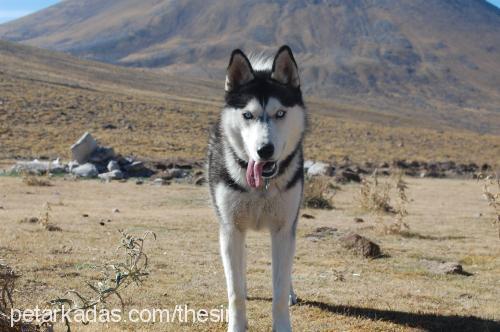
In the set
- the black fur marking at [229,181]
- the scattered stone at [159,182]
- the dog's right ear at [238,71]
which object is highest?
the dog's right ear at [238,71]

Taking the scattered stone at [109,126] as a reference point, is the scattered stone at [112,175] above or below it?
below

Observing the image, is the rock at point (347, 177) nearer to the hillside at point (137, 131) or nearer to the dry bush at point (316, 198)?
the hillside at point (137, 131)

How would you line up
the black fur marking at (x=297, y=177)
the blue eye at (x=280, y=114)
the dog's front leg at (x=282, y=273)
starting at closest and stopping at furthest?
the blue eye at (x=280, y=114) → the dog's front leg at (x=282, y=273) → the black fur marking at (x=297, y=177)

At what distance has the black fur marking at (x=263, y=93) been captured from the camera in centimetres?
551

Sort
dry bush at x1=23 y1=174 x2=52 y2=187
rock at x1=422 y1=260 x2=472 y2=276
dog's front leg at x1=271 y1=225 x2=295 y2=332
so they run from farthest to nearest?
dry bush at x1=23 y1=174 x2=52 y2=187
rock at x1=422 y1=260 x2=472 y2=276
dog's front leg at x1=271 y1=225 x2=295 y2=332

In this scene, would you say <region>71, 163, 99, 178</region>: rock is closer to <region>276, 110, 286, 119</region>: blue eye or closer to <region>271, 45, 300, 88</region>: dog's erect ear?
<region>271, 45, 300, 88</region>: dog's erect ear

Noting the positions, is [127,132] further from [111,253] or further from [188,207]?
[111,253]

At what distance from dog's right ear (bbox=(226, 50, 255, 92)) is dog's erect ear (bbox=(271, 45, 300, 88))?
228mm

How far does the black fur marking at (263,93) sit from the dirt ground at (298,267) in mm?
1920

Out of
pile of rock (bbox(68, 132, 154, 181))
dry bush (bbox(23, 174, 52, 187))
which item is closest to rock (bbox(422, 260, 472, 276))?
dry bush (bbox(23, 174, 52, 187))

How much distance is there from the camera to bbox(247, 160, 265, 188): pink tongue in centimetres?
546

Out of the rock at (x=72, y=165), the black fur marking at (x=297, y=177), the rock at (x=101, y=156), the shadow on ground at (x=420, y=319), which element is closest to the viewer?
the black fur marking at (x=297, y=177)

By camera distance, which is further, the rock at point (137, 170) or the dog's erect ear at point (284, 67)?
the rock at point (137, 170)

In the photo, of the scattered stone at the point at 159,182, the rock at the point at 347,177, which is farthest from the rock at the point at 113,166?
the rock at the point at 347,177
